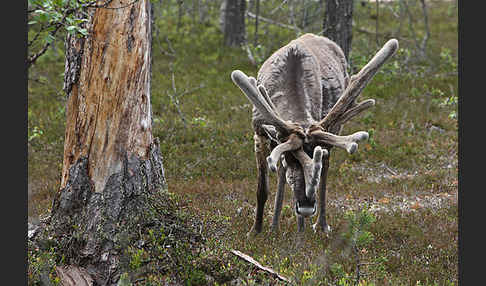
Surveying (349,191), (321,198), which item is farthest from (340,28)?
(321,198)

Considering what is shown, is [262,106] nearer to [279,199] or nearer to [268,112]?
[268,112]

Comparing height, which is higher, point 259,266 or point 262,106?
point 262,106

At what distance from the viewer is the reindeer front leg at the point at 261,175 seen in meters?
6.54

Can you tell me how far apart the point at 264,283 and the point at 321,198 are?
292 cm

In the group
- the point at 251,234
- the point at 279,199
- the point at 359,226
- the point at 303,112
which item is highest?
the point at 303,112

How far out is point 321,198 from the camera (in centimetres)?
762

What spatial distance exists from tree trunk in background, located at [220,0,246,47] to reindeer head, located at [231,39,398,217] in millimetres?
12727

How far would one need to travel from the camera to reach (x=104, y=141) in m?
5.45

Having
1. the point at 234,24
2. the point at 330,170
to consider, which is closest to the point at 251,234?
the point at 330,170

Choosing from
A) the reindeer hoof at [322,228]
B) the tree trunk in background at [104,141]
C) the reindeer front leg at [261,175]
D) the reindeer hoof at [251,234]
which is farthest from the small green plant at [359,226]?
the reindeer hoof at [322,228]

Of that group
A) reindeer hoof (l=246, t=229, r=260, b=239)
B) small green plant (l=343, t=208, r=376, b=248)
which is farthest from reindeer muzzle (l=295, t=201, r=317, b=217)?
reindeer hoof (l=246, t=229, r=260, b=239)

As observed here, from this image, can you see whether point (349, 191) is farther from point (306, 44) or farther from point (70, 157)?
point (70, 157)

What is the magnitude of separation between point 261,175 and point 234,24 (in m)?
13.2

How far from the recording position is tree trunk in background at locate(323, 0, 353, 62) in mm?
11016
